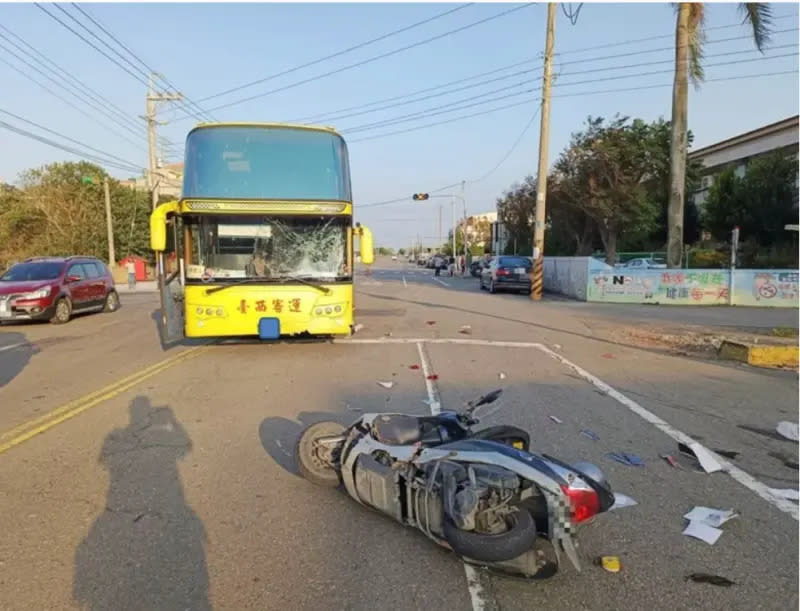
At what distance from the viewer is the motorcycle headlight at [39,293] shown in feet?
50.6

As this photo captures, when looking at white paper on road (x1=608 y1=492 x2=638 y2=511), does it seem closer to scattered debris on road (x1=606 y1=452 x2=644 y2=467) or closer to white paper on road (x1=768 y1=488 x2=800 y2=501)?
scattered debris on road (x1=606 y1=452 x2=644 y2=467)

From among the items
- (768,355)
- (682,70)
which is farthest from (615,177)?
(768,355)

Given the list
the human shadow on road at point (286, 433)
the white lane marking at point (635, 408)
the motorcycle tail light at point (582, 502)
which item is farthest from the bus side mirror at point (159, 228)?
the motorcycle tail light at point (582, 502)

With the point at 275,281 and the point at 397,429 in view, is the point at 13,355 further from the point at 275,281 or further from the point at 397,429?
the point at 397,429

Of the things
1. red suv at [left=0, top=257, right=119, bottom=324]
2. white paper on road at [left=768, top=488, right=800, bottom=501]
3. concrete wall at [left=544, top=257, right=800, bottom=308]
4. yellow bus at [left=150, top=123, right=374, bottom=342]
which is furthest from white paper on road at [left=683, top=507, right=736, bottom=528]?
concrete wall at [left=544, top=257, right=800, bottom=308]

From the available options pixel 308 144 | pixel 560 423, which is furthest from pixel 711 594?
pixel 308 144

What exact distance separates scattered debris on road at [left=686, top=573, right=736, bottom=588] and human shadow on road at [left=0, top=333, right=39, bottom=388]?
8.75 metres

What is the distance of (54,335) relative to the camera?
14.0m

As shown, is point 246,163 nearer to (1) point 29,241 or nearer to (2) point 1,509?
(2) point 1,509

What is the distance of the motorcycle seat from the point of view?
165 inches

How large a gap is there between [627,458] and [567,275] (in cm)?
2377

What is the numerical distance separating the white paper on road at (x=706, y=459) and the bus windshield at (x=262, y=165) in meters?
6.81

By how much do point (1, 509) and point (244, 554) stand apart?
6.31ft

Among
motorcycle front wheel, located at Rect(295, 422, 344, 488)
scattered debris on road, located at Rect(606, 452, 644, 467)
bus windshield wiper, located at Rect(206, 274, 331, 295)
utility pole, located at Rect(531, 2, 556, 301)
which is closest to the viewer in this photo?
motorcycle front wheel, located at Rect(295, 422, 344, 488)
